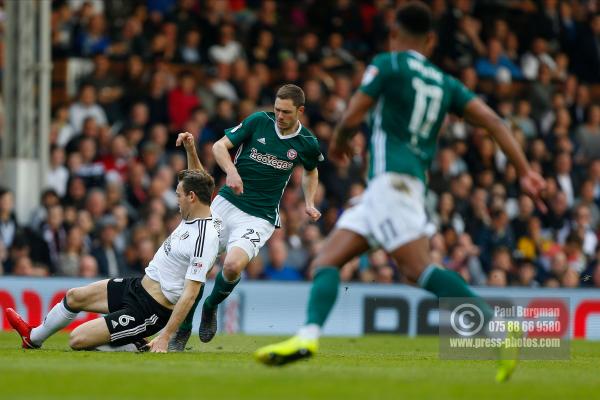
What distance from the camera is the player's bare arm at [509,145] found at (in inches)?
337

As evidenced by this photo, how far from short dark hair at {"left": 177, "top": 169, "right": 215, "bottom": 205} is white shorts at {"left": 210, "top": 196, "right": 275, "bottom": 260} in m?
1.00

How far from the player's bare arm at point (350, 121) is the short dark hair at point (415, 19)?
61 centimetres

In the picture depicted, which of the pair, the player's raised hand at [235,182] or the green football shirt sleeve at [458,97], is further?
the player's raised hand at [235,182]

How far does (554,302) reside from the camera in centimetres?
→ 1866

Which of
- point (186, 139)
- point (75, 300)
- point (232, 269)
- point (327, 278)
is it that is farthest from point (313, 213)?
point (327, 278)

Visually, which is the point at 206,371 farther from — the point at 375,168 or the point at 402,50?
the point at 402,50

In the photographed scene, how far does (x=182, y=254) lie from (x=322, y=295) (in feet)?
8.21

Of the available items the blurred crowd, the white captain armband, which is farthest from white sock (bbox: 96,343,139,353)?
the blurred crowd

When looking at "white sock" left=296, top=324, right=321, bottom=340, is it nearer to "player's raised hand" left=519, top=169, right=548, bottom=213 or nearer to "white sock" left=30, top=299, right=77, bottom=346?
"player's raised hand" left=519, top=169, right=548, bottom=213

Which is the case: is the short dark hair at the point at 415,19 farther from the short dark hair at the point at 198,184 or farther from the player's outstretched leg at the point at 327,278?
the short dark hair at the point at 198,184

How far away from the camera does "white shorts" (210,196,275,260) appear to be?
12086 mm

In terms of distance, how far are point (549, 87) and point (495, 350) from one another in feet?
40.5

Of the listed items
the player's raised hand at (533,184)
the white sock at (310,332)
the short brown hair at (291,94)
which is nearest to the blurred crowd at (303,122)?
the short brown hair at (291,94)

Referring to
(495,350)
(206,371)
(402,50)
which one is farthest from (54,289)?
(402,50)
